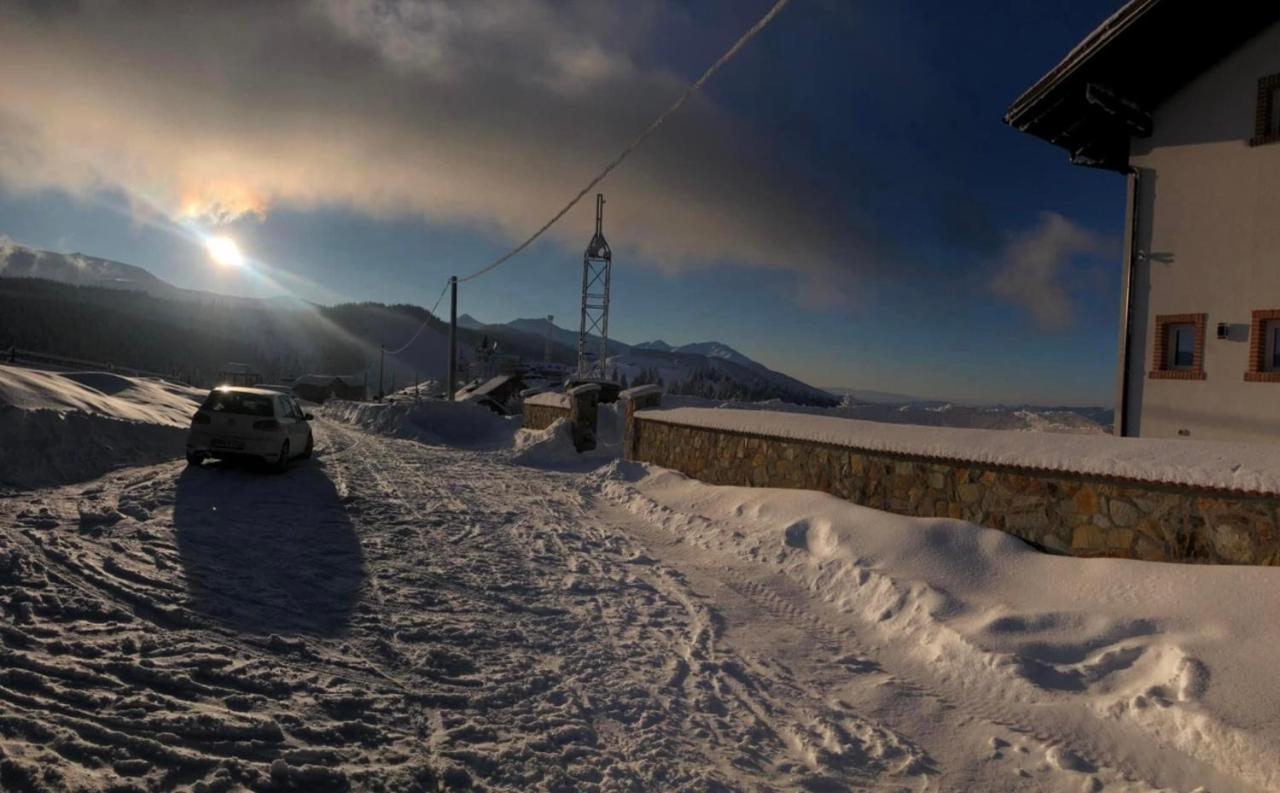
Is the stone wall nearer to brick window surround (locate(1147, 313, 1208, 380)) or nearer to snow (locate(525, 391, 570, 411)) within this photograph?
brick window surround (locate(1147, 313, 1208, 380))

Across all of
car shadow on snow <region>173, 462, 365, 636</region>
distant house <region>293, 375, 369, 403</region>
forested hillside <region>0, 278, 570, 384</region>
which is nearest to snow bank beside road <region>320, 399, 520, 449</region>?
car shadow on snow <region>173, 462, 365, 636</region>

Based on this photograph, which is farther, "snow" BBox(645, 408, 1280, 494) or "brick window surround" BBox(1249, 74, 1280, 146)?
"brick window surround" BBox(1249, 74, 1280, 146)

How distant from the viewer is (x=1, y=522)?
699cm

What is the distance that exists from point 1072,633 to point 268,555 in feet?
22.8

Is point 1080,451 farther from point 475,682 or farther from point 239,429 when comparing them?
point 239,429

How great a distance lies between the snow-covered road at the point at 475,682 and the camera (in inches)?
126

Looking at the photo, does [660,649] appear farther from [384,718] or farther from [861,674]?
[384,718]

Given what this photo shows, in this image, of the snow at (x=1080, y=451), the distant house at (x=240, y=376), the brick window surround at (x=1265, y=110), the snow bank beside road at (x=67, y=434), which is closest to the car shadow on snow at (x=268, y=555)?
the snow bank beside road at (x=67, y=434)

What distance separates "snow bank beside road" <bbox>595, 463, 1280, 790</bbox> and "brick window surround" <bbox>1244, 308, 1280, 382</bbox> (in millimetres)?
7940

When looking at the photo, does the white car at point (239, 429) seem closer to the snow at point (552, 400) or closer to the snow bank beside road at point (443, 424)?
the snow at point (552, 400)

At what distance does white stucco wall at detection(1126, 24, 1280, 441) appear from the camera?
441 inches

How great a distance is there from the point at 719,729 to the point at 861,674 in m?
1.43

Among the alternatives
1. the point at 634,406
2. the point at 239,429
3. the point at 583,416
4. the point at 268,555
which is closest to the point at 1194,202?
the point at 634,406

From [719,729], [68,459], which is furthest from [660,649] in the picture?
[68,459]
